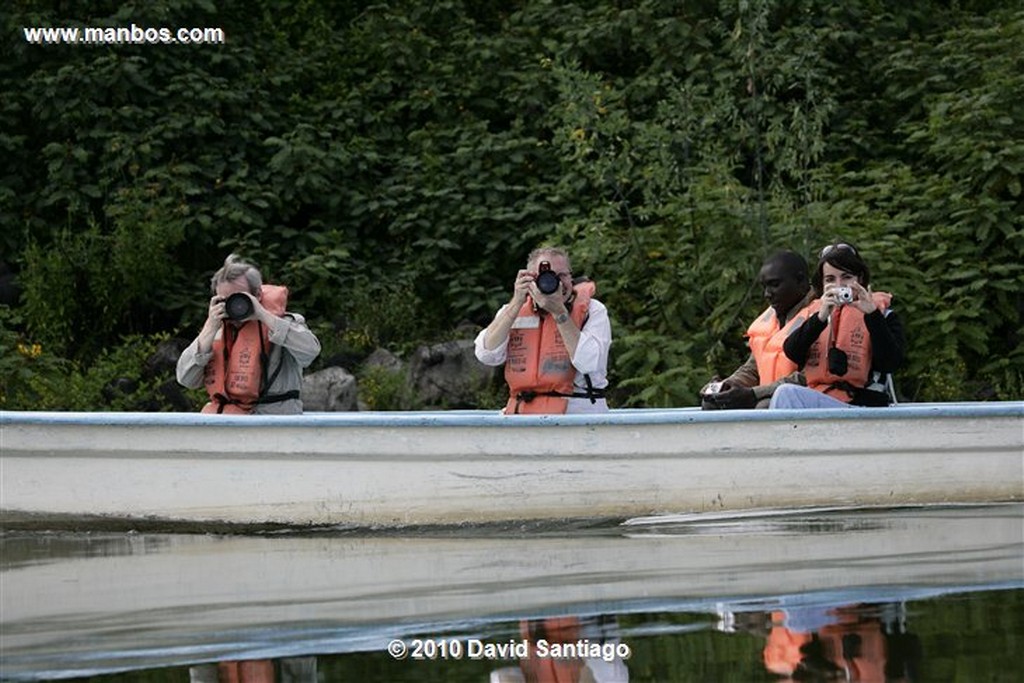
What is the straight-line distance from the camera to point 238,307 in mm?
8492

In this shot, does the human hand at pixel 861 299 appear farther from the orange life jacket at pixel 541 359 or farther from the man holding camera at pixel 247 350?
the man holding camera at pixel 247 350

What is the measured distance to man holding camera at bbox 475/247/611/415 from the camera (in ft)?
27.6

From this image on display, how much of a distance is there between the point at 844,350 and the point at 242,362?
2.47m

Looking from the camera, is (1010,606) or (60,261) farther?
(60,261)

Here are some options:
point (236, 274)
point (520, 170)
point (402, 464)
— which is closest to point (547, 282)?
point (402, 464)

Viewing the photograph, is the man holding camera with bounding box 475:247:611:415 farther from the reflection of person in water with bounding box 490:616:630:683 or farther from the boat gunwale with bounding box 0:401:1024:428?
the reflection of person in water with bounding box 490:616:630:683

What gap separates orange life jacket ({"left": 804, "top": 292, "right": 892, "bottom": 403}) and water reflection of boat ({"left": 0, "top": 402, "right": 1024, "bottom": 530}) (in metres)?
0.19

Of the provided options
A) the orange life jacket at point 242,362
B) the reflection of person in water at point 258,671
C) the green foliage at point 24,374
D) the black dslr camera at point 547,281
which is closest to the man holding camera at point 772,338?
the black dslr camera at point 547,281

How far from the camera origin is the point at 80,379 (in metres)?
11.5

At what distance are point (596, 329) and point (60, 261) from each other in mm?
4798

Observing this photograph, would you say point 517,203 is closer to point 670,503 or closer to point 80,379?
point 80,379

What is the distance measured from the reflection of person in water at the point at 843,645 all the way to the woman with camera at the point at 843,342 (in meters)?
2.16

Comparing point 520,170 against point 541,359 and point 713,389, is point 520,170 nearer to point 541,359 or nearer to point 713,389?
point 713,389

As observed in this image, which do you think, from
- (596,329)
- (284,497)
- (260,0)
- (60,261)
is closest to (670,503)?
(596,329)
